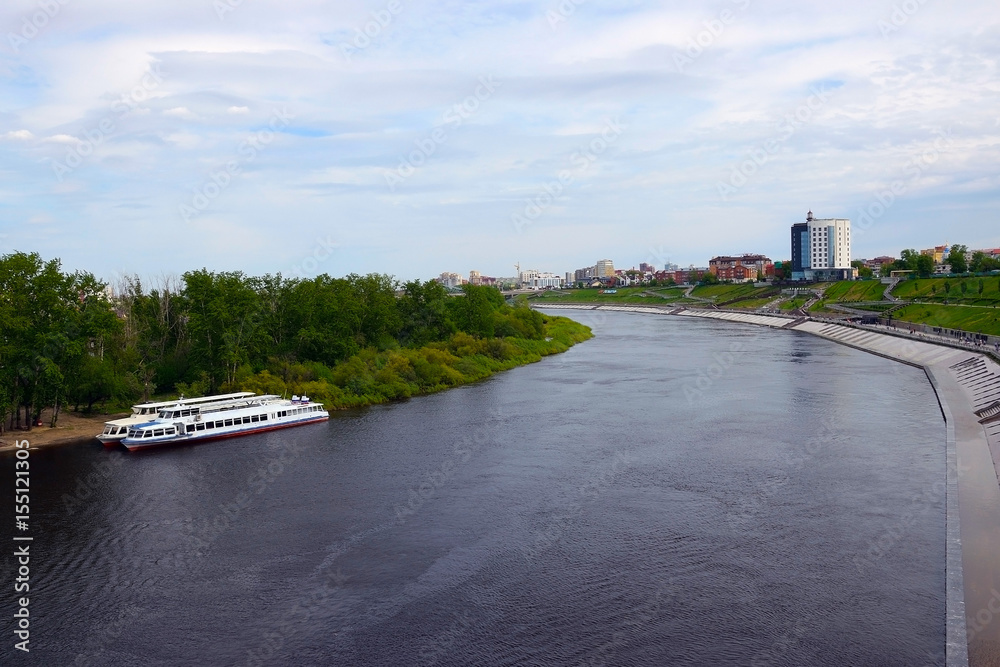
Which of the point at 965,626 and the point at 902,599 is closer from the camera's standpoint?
the point at 965,626

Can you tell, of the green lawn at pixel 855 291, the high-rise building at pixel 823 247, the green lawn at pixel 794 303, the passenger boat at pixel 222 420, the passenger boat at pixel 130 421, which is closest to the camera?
the passenger boat at pixel 222 420

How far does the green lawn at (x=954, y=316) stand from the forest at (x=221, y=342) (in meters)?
34.9

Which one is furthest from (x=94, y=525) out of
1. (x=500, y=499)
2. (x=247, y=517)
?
(x=500, y=499)

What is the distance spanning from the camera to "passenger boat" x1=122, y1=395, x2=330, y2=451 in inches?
1184

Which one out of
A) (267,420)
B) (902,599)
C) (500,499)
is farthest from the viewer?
(267,420)

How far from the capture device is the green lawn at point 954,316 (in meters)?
55.9

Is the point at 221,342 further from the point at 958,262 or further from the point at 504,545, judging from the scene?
the point at 958,262

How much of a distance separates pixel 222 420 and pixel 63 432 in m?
6.80

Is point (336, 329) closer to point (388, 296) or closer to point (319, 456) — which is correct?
point (388, 296)

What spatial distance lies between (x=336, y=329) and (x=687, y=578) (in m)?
32.5

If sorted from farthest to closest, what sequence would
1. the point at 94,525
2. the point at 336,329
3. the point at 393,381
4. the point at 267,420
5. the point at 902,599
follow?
the point at 336,329, the point at 393,381, the point at 267,420, the point at 94,525, the point at 902,599

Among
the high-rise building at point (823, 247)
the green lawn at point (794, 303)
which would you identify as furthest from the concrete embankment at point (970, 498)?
the high-rise building at point (823, 247)

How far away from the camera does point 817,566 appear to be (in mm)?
16797

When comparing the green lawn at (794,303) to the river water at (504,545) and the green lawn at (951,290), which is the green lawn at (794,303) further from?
the river water at (504,545)
